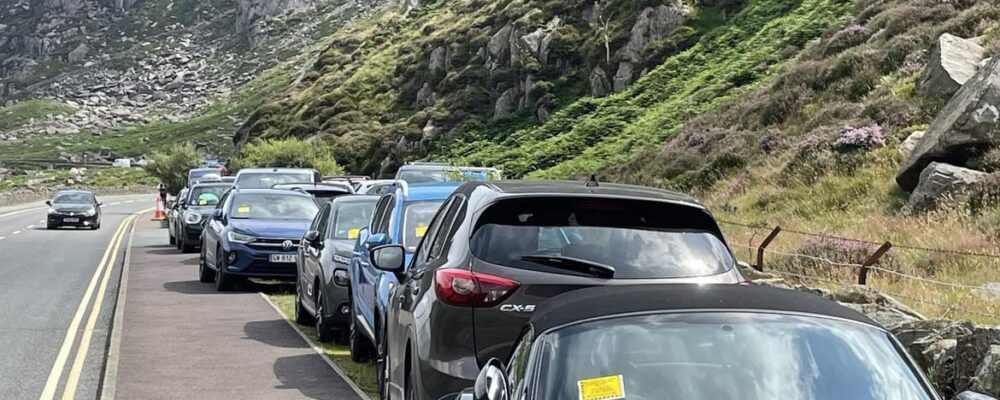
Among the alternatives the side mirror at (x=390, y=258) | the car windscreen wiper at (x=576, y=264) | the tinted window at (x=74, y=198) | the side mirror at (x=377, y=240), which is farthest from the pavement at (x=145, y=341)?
the tinted window at (x=74, y=198)

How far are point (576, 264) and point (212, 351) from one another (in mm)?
6869

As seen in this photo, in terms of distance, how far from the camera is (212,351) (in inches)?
492

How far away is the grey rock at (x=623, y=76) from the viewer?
2256 inches

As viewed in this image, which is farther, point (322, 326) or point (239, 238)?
point (239, 238)

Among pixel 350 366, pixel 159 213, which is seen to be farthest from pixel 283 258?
pixel 159 213

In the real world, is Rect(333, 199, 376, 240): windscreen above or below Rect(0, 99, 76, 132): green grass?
above

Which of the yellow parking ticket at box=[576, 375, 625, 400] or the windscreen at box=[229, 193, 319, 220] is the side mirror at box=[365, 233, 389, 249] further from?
the windscreen at box=[229, 193, 319, 220]

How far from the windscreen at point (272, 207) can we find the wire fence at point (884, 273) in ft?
23.4

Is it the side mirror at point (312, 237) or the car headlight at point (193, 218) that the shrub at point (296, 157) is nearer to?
the car headlight at point (193, 218)

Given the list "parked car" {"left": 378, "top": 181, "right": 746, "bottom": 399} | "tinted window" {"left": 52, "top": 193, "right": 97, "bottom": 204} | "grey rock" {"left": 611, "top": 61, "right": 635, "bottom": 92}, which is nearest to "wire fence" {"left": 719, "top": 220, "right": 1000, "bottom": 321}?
"parked car" {"left": 378, "top": 181, "right": 746, "bottom": 399}

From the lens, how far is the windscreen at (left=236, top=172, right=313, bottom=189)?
1115 inches

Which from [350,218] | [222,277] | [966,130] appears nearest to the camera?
[350,218]

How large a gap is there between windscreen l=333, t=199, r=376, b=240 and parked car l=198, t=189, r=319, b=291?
12.6 feet

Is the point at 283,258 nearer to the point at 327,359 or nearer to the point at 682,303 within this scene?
the point at 327,359
